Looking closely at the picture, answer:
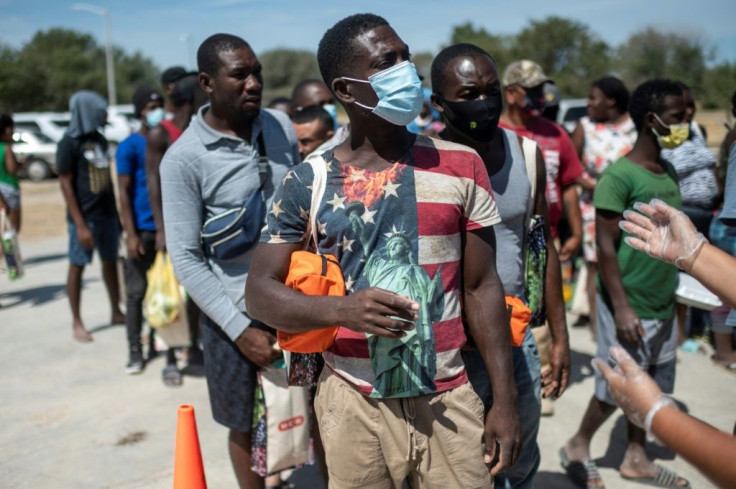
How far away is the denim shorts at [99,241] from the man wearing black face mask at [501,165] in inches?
182

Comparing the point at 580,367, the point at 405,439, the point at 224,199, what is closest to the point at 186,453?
the point at 224,199

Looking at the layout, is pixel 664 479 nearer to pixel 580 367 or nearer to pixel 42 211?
pixel 580 367

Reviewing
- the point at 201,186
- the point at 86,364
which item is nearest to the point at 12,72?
the point at 86,364

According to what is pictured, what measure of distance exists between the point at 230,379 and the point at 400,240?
1.44 meters

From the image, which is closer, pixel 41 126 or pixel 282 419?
pixel 282 419

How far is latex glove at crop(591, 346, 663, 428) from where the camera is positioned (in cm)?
162

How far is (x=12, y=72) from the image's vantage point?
37.9 meters

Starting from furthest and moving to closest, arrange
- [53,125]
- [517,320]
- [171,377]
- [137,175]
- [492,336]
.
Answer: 1. [53,125]
2. [137,175]
3. [171,377]
4. [517,320]
5. [492,336]

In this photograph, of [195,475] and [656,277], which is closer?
[195,475]

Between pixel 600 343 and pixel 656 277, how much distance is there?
1.62 feet

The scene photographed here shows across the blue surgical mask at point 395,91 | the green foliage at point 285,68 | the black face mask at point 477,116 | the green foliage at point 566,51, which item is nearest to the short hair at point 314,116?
the black face mask at point 477,116

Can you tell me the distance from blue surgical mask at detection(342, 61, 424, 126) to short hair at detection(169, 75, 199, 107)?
11.3ft

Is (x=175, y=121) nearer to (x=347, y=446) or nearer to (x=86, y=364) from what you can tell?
(x=86, y=364)

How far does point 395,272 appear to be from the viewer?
2.05 meters
